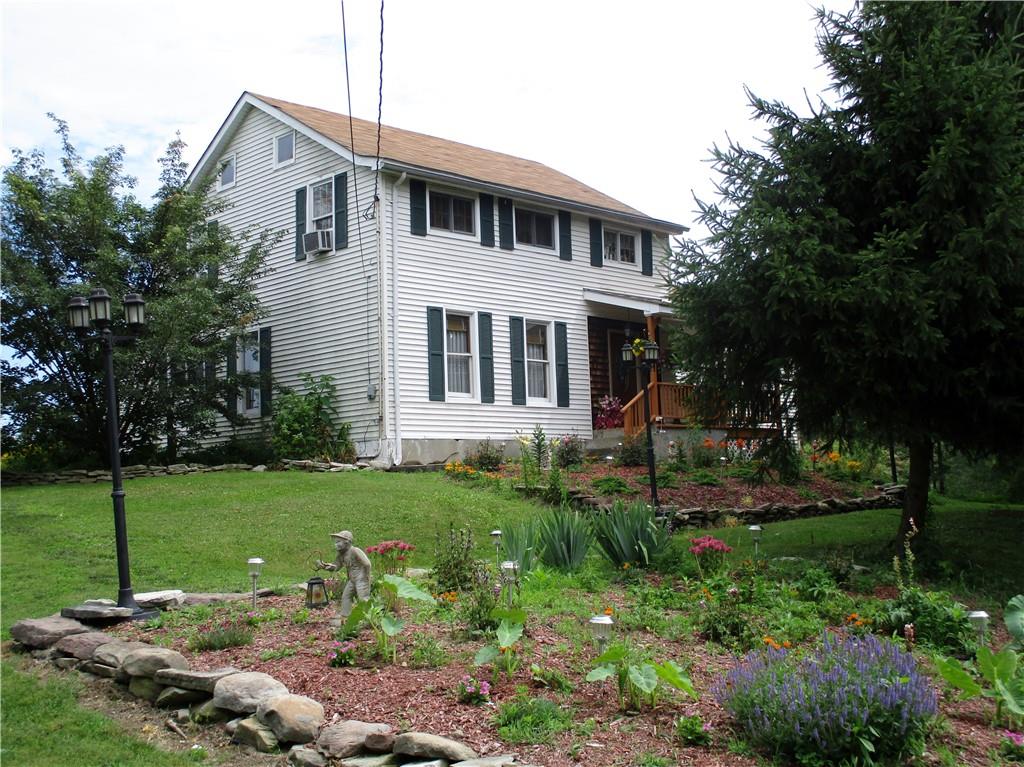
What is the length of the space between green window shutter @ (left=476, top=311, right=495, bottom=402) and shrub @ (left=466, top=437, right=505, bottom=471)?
4.32 ft

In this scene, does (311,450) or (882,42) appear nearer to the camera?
(882,42)

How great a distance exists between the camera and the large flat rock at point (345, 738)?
4.95m

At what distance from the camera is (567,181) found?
2484 centimetres

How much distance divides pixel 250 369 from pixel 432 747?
16.8 m

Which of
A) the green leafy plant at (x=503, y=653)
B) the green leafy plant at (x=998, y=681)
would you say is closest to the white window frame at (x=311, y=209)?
the green leafy plant at (x=503, y=653)

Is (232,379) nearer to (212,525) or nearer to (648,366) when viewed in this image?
(212,525)

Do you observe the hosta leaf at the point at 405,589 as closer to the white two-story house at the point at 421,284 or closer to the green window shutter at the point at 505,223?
the white two-story house at the point at 421,284

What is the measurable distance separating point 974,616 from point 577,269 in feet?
52.8

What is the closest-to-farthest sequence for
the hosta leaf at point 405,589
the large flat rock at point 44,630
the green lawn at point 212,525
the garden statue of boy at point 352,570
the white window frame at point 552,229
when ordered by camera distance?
the hosta leaf at point 405,589
the garden statue of boy at point 352,570
the large flat rock at point 44,630
the green lawn at point 212,525
the white window frame at point 552,229

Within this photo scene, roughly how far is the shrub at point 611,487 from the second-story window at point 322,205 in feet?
25.8

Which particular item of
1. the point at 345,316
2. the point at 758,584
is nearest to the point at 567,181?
the point at 345,316

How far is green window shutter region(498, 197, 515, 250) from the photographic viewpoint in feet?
65.2

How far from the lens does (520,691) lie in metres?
5.31

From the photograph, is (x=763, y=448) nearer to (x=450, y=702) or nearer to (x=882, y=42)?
(x=882, y=42)
